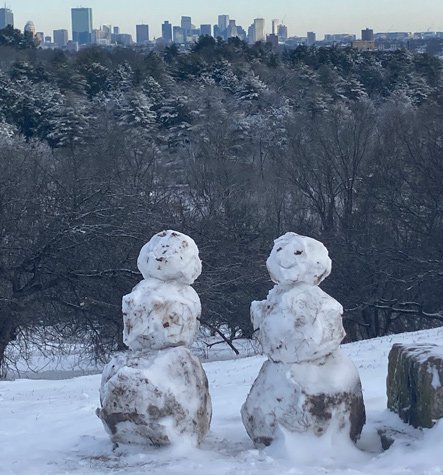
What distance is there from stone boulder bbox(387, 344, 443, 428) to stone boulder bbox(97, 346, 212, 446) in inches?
66.2

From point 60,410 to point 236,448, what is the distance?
114 inches

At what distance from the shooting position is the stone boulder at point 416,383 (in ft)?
26.3

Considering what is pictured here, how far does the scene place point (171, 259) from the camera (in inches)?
325

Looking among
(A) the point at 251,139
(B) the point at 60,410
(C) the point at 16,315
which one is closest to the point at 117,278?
(C) the point at 16,315

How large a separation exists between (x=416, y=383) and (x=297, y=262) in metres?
1.40

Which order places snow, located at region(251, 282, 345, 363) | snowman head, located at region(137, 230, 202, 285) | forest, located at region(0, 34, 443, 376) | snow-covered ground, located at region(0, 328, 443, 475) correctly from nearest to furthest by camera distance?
1. snow-covered ground, located at region(0, 328, 443, 475)
2. snow, located at region(251, 282, 345, 363)
3. snowman head, located at region(137, 230, 202, 285)
4. forest, located at region(0, 34, 443, 376)

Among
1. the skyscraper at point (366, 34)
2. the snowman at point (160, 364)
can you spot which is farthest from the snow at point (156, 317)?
the skyscraper at point (366, 34)

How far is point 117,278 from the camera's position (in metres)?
18.0

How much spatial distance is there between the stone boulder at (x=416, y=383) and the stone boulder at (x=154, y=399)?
5.52 feet

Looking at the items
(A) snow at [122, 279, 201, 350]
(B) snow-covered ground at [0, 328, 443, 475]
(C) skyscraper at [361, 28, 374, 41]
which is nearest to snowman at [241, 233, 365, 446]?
(B) snow-covered ground at [0, 328, 443, 475]

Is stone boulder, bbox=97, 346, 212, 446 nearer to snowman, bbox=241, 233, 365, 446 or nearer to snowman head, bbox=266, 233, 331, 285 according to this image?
snowman, bbox=241, 233, 365, 446

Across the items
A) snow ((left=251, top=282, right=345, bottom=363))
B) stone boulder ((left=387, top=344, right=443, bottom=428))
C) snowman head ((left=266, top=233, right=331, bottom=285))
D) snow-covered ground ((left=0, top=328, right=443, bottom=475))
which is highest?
snowman head ((left=266, top=233, right=331, bottom=285))

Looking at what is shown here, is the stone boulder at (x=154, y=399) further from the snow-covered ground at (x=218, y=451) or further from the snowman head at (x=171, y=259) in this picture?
the snowman head at (x=171, y=259)

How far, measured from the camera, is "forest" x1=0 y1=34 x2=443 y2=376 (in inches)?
723
